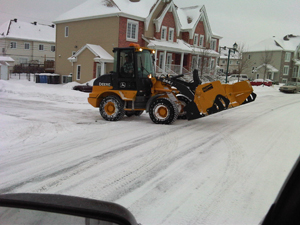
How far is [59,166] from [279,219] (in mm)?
4878

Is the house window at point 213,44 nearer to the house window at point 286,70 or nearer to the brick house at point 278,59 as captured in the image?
the brick house at point 278,59

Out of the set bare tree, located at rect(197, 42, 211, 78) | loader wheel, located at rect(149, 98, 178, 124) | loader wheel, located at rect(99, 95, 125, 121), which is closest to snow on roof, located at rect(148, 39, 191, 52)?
bare tree, located at rect(197, 42, 211, 78)

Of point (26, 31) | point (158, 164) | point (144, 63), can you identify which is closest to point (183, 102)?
point (144, 63)

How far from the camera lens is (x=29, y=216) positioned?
1.44 metres

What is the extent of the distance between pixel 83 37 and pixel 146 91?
2380 cm

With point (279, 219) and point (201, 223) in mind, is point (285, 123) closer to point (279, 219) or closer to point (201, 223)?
point (201, 223)

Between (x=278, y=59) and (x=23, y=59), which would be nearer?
(x=23, y=59)

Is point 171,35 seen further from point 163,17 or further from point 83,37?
point 83,37

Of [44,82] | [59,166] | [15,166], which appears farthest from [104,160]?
[44,82]

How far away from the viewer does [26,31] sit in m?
54.5

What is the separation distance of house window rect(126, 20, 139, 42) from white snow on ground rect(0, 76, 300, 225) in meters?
20.7

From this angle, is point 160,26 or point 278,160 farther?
point 160,26

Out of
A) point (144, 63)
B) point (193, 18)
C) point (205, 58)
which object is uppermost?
point (193, 18)

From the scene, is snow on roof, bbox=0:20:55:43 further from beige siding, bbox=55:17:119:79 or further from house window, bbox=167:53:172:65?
house window, bbox=167:53:172:65
